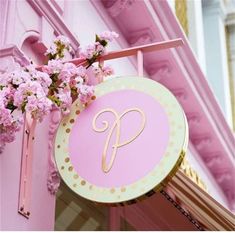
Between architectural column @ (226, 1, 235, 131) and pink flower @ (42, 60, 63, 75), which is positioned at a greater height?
architectural column @ (226, 1, 235, 131)

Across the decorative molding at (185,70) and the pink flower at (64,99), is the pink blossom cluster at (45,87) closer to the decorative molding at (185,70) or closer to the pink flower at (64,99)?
the pink flower at (64,99)

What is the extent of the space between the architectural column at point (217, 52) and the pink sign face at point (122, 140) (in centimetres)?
662

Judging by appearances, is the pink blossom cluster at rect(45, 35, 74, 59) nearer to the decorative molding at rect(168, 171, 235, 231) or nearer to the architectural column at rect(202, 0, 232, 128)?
the decorative molding at rect(168, 171, 235, 231)

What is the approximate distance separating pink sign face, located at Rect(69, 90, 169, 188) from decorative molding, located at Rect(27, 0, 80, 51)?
97 centimetres

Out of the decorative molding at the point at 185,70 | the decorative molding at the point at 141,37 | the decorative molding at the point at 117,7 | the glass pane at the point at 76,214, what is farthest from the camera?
the decorative molding at the point at 141,37

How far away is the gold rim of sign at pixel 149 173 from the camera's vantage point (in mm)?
3781

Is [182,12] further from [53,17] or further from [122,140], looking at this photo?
[122,140]

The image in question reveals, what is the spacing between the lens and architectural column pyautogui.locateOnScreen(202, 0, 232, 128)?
35.6 ft

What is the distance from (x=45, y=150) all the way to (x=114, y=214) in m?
1.57

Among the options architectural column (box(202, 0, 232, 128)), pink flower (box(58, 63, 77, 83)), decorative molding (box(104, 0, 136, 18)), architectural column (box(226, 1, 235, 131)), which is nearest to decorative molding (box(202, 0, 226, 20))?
architectural column (box(202, 0, 232, 128))

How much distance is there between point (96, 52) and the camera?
14.5 feet

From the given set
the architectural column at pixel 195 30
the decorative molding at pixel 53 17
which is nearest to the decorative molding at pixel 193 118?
the architectural column at pixel 195 30

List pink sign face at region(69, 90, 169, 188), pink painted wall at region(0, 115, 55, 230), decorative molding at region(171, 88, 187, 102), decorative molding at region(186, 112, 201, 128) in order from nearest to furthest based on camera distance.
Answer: pink sign face at region(69, 90, 169, 188) → pink painted wall at region(0, 115, 55, 230) → decorative molding at region(171, 88, 187, 102) → decorative molding at region(186, 112, 201, 128)

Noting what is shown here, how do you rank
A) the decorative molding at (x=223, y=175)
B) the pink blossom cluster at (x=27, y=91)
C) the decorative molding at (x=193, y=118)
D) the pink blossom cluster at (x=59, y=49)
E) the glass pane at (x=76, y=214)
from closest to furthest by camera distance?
the pink blossom cluster at (x=27, y=91)
the pink blossom cluster at (x=59, y=49)
the glass pane at (x=76, y=214)
the decorative molding at (x=193, y=118)
the decorative molding at (x=223, y=175)
